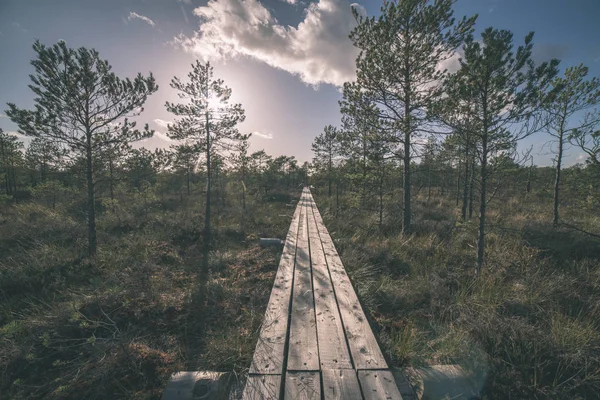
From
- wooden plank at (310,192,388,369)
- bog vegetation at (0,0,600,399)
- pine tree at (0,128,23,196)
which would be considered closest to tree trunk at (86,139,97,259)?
bog vegetation at (0,0,600,399)

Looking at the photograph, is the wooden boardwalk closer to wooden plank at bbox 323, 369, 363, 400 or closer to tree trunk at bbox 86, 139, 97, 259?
wooden plank at bbox 323, 369, 363, 400

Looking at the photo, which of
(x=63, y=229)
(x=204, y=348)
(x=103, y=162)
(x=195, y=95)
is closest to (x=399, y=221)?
(x=204, y=348)

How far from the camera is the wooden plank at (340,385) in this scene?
2.09 m

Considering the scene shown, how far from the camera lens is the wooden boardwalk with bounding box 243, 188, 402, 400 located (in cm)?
→ 215

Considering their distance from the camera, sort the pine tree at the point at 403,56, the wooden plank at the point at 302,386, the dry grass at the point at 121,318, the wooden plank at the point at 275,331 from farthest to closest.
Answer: the pine tree at the point at 403,56, the dry grass at the point at 121,318, the wooden plank at the point at 275,331, the wooden plank at the point at 302,386

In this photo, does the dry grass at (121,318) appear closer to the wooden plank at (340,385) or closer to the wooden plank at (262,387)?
the wooden plank at (262,387)

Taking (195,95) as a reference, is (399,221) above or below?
below

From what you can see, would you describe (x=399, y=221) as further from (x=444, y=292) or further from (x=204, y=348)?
(x=204, y=348)

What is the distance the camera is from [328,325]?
3064 mm

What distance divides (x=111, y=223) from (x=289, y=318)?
498 inches

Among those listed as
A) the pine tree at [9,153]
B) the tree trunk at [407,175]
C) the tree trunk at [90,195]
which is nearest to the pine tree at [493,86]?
the tree trunk at [407,175]

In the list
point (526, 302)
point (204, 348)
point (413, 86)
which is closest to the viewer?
point (204, 348)

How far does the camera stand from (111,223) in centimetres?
1125

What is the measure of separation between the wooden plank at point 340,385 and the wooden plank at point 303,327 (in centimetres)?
18
